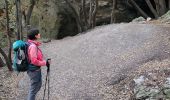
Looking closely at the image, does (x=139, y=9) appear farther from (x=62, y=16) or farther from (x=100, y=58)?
(x=100, y=58)

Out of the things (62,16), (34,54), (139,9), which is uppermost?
(34,54)

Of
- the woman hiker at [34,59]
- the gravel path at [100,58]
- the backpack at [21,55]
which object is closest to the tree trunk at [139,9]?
the gravel path at [100,58]

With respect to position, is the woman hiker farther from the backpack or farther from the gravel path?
the gravel path

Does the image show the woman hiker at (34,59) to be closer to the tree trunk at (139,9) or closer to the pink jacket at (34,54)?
the pink jacket at (34,54)

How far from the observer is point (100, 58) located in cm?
1285

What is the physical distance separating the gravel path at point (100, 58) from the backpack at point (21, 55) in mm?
1932

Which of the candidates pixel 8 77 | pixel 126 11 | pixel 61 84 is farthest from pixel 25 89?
pixel 126 11

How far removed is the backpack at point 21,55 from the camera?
8289 mm

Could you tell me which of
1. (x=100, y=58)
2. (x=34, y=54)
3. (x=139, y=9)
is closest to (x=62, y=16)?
(x=139, y=9)

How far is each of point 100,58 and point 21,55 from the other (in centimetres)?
488

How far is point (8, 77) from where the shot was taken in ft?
43.2

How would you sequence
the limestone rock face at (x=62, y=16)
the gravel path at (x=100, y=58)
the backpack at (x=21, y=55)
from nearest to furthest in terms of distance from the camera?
the backpack at (x=21, y=55) → the gravel path at (x=100, y=58) → the limestone rock face at (x=62, y=16)

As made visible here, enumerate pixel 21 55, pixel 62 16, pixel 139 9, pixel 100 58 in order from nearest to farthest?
pixel 21 55
pixel 100 58
pixel 139 9
pixel 62 16

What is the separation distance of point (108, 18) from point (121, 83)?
1079 centimetres
